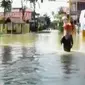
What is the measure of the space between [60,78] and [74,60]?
5743mm

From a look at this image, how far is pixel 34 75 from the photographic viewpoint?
1298cm

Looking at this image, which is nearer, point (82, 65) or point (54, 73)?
point (54, 73)

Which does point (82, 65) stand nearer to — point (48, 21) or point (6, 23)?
point (6, 23)

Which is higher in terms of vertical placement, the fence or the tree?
the tree

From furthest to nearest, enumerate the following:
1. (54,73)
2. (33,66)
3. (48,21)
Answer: (48,21), (33,66), (54,73)

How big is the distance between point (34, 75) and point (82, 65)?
3464 mm

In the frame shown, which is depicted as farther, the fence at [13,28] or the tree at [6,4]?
the tree at [6,4]

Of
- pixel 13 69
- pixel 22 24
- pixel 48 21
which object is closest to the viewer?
pixel 13 69

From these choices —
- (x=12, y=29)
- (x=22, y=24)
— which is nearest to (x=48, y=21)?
(x=22, y=24)

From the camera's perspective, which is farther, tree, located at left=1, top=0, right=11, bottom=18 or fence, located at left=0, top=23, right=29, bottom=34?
tree, located at left=1, top=0, right=11, bottom=18

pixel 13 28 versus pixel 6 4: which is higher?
pixel 6 4

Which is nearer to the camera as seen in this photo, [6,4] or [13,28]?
[6,4]

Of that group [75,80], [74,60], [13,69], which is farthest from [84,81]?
[74,60]

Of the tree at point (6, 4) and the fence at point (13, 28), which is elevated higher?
the tree at point (6, 4)
